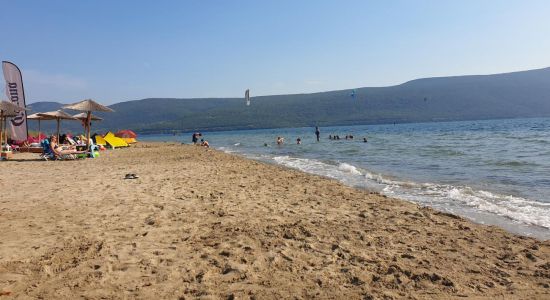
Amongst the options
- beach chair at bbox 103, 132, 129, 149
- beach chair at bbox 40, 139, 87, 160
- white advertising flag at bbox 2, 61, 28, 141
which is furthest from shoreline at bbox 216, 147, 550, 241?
beach chair at bbox 103, 132, 129, 149

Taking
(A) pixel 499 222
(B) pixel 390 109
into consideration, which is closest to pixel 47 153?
(A) pixel 499 222

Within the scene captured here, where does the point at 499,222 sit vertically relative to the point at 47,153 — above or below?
below

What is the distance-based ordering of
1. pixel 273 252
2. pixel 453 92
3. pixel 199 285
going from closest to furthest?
pixel 199 285
pixel 273 252
pixel 453 92

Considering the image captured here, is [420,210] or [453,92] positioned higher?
[453,92]

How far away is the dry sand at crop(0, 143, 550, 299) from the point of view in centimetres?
379

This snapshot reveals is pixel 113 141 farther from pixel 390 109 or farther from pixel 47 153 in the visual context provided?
pixel 390 109

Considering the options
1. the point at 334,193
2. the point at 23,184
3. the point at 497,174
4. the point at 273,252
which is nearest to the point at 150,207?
the point at 273,252

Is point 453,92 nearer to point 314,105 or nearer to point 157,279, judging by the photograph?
point 314,105

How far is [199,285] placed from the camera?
383 centimetres

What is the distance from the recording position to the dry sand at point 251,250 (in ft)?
12.4

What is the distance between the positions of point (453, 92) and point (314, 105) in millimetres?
66663

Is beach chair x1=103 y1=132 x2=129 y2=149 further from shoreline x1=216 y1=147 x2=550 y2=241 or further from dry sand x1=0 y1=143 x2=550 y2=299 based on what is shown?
shoreline x1=216 y1=147 x2=550 y2=241

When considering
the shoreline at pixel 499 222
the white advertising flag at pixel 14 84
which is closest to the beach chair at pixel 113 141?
the white advertising flag at pixel 14 84

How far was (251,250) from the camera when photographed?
4844mm
